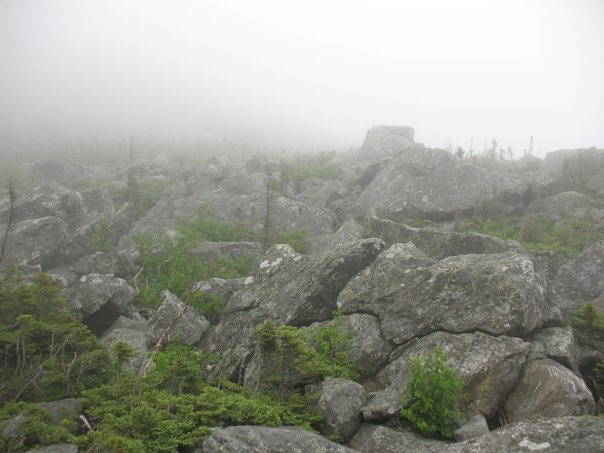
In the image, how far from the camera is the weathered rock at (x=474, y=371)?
9.48m

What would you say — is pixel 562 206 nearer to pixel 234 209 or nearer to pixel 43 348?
pixel 234 209

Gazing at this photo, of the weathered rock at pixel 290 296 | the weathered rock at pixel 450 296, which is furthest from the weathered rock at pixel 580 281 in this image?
the weathered rock at pixel 290 296

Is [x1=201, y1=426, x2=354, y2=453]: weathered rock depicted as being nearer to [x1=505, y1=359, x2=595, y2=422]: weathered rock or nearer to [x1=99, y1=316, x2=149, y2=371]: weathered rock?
[x1=505, y1=359, x2=595, y2=422]: weathered rock

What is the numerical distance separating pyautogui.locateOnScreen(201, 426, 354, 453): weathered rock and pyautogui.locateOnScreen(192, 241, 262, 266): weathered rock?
1526 centimetres

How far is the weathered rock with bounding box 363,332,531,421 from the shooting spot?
9484 mm

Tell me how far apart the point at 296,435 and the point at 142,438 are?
119 inches

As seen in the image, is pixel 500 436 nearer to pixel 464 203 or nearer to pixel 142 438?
pixel 142 438

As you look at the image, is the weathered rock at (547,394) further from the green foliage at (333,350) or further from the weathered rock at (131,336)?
the weathered rock at (131,336)

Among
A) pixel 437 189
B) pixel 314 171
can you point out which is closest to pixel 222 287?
pixel 437 189

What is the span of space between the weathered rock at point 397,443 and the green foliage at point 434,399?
290mm

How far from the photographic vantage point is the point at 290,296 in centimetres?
1468

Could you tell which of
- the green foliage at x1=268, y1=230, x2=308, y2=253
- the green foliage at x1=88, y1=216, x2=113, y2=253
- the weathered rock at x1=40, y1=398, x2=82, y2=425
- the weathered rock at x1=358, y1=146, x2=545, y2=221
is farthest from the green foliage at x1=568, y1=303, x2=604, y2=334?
the green foliage at x1=88, y1=216, x2=113, y2=253

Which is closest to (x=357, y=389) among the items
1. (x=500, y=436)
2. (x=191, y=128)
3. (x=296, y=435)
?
(x=296, y=435)

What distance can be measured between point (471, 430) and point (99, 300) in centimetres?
1502
